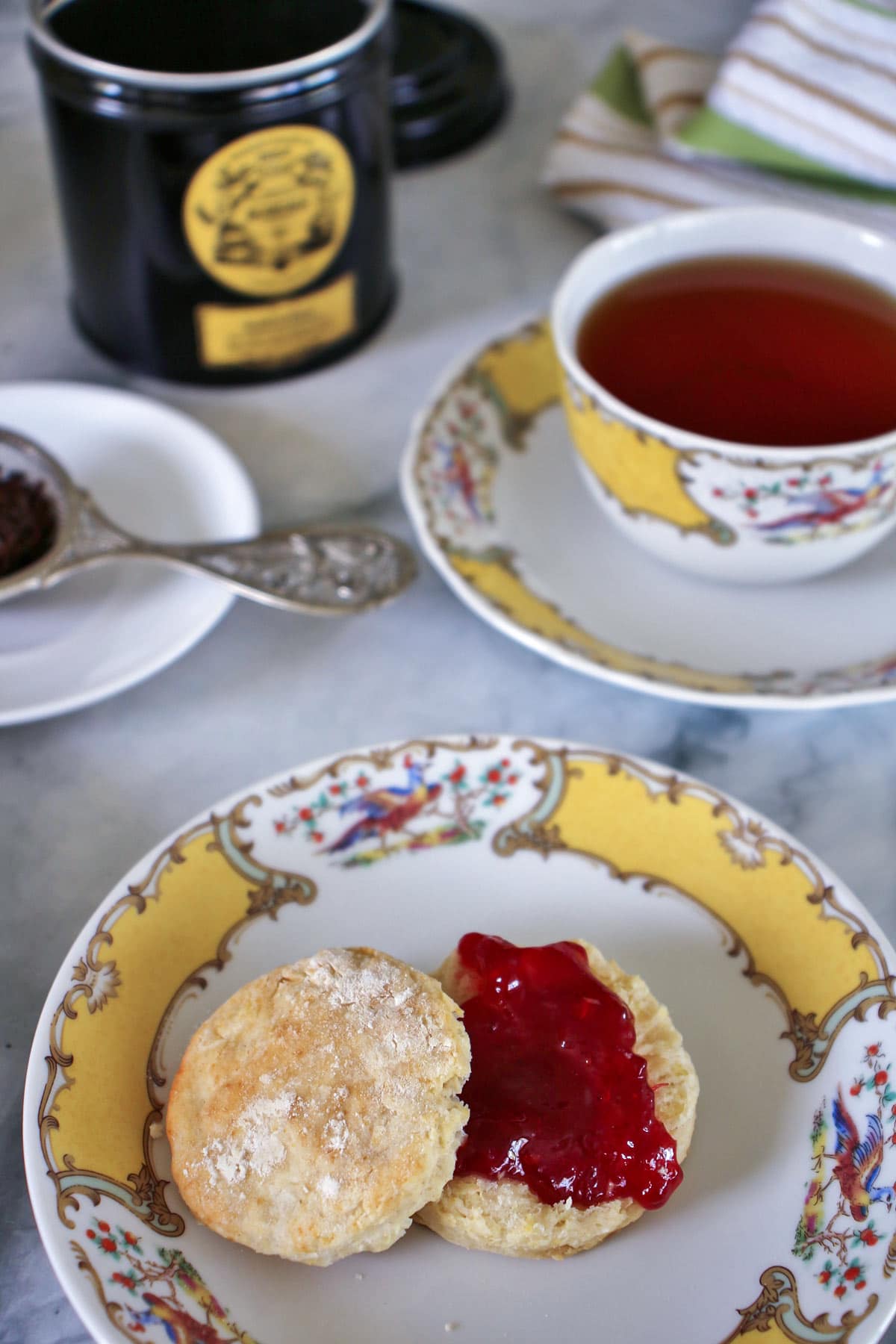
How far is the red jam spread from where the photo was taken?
803 mm

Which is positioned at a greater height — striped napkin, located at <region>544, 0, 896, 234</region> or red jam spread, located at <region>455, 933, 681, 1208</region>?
striped napkin, located at <region>544, 0, 896, 234</region>

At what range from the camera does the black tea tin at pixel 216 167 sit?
1213 millimetres

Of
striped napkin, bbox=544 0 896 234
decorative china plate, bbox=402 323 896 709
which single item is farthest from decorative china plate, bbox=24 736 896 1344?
striped napkin, bbox=544 0 896 234

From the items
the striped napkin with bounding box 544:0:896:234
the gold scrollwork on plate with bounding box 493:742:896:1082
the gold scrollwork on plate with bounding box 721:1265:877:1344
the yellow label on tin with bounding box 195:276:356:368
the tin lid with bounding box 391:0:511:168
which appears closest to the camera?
the gold scrollwork on plate with bounding box 721:1265:877:1344

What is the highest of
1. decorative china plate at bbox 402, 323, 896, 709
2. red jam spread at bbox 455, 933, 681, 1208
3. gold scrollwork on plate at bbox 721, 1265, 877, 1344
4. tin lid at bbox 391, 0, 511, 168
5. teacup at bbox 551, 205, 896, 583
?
tin lid at bbox 391, 0, 511, 168

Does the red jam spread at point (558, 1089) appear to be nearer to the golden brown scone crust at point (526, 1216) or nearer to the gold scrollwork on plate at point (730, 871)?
the golden brown scone crust at point (526, 1216)

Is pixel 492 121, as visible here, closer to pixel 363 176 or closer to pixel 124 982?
pixel 363 176

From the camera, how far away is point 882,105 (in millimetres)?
1571

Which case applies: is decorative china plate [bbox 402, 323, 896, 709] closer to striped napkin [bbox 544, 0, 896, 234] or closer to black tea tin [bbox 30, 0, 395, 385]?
black tea tin [bbox 30, 0, 395, 385]

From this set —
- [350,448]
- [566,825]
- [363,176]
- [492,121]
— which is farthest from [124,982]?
[492,121]

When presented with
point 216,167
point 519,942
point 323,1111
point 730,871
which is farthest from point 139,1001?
point 216,167

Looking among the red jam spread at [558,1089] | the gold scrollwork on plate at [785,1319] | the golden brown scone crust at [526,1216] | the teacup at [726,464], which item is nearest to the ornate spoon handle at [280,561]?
the teacup at [726,464]

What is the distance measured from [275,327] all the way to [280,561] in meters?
0.37

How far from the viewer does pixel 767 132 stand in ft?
5.26
